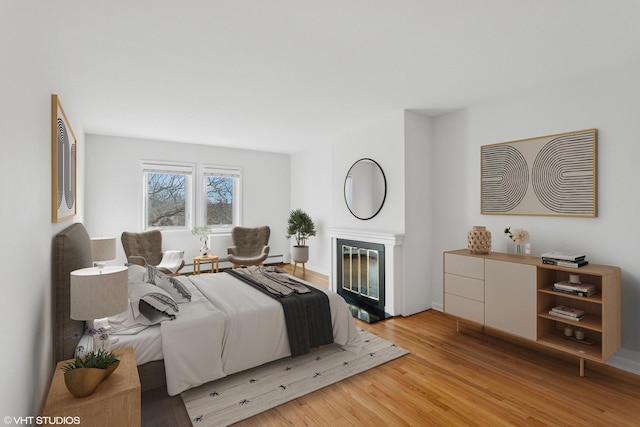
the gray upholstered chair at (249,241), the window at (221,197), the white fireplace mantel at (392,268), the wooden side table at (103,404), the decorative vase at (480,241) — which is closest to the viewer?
the wooden side table at (103,404)

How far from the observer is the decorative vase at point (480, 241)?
3385mm

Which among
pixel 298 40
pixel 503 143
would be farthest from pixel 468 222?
pixel 298 40

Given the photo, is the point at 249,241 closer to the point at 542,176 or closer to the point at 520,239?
the point at 520,239

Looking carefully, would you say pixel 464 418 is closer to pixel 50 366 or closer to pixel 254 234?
pixel 50 366

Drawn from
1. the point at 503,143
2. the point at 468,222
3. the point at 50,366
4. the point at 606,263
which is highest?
the point at 503,143

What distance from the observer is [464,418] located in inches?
82.7

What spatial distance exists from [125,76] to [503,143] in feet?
13.1

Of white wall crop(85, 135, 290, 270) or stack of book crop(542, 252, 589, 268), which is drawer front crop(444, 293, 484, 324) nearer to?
stack of book crop(542, 252, 589, 268)

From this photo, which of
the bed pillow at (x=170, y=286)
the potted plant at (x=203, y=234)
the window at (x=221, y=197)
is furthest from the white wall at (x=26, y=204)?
the window at (x=221, y=197)

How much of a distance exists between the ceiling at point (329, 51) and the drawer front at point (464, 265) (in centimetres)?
180

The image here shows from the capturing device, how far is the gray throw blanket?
2.79 m

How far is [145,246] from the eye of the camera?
531 centimetres

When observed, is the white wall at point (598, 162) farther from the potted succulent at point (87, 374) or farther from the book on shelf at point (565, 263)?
the potted succulent at point (87, 374)

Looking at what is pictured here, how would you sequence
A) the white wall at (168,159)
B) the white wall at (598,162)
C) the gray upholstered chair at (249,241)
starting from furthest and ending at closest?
1. the gray upholstered chair at (249,241)
2. the white wall at (168,159)
3. the white wall at (598,162)
